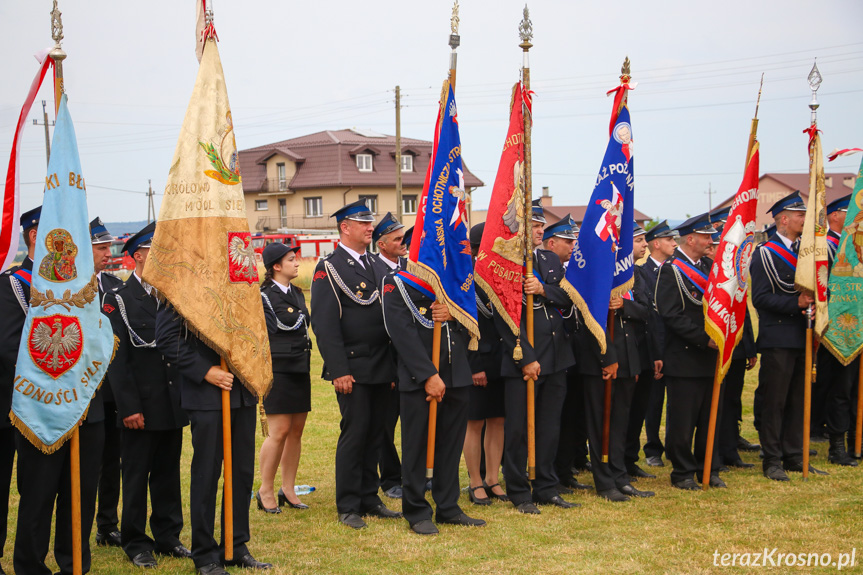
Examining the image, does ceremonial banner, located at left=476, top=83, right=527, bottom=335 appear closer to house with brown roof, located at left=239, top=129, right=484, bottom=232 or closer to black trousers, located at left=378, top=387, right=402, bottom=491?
black trousers, located at left=378, top=387, right=402, bottom=491

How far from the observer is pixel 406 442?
6.13 m

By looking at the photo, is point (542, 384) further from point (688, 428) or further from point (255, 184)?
point (255, 184)

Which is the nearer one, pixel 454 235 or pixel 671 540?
pixel 671 540

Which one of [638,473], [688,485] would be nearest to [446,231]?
[688,485]

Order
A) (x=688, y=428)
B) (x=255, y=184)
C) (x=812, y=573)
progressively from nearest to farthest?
1. (x=812, y=573)
2. (x=688, y=428)
3. (x=255, y=184)

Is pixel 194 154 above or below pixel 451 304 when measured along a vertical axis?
above

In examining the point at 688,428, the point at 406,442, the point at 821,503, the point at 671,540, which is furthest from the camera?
the point at 688,428

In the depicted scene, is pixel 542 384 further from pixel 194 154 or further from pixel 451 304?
pixel 194 154

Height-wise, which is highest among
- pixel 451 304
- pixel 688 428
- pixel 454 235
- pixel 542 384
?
pixel 454 235

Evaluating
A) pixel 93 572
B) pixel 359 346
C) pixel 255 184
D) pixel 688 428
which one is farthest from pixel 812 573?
pixel 255 184

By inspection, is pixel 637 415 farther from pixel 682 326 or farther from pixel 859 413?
pixel 859 413

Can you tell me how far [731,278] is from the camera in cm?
722

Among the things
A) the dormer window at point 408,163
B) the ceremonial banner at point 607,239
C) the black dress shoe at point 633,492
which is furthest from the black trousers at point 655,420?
the dormer window at point 408,163

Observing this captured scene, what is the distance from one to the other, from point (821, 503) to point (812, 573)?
1.79m
